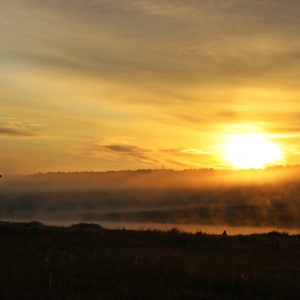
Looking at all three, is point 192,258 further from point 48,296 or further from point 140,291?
point 48,296

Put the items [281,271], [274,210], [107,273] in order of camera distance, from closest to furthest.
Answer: [107,273]
[281,271]
[274,210]

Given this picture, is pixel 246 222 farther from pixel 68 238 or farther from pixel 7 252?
pixel 7 252

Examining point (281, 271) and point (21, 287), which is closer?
point (21, 287)

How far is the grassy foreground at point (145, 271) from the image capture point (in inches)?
590

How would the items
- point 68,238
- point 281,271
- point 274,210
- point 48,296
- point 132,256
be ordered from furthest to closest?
1. point 274,210
2. point 68,238
3. point 132,256
4. point 281,271
5. point 48,296

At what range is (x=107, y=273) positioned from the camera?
1780 cm

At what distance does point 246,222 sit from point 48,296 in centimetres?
8839

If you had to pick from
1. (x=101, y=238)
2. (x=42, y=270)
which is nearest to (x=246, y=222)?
(x=101, y=238)

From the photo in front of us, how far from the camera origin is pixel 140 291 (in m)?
14.9

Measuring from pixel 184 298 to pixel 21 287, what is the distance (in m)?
4.83

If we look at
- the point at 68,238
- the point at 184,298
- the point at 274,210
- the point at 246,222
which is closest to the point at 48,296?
the point at 184,298

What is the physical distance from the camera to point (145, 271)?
18453 mm

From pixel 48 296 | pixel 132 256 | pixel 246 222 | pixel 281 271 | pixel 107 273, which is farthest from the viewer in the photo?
pixel 246 222

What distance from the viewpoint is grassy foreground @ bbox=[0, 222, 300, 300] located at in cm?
1498
